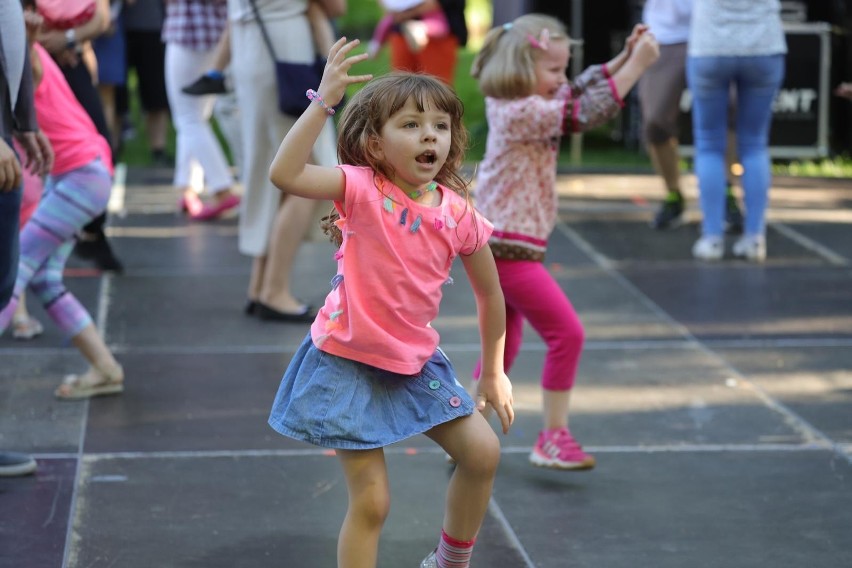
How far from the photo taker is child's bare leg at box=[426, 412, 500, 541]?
3.46 metres

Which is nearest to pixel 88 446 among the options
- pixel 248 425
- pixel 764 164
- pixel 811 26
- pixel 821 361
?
pixel 248 425

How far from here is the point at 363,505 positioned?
3.41 metres

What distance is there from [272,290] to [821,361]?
260 cm

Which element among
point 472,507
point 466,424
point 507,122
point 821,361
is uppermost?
point 507,122

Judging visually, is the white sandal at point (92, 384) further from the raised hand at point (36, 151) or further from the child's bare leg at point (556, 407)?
the child's bare leg at point (556, 407)

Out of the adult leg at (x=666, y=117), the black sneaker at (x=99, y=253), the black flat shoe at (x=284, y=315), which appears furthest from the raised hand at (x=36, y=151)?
the adult leg at (x=666, y=117)

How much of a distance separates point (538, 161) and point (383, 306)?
1565 millimetres

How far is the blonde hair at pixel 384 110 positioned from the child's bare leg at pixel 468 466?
60 cm

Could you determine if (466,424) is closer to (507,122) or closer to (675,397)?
(507,122)

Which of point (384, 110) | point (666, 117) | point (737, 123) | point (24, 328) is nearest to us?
point (384, 110)

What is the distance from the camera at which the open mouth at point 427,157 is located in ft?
11.1

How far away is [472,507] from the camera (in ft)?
11.6

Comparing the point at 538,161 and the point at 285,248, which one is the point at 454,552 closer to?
the point at 538,161

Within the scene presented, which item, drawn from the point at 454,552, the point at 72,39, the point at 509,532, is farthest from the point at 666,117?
the point at 454,552
